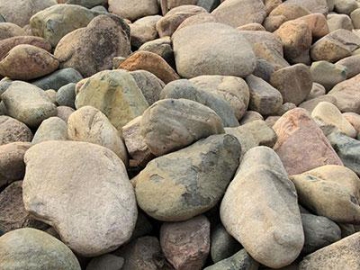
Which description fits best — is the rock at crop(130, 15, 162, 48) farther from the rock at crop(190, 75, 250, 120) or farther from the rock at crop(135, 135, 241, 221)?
the rock at crop(135, 135, 241, 221)

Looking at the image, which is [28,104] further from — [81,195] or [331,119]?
[331,119]

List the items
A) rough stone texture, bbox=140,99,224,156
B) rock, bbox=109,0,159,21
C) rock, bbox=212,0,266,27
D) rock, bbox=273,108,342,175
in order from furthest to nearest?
1. rock, bbox=109,0,159,21
2. rock, bbox=212,0,266,27
3. rock, bbox=273,108,342,175
4. rough stone texture, bbox=140,99,224,156

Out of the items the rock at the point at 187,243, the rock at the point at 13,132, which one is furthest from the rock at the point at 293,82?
the rock at the point at 187,243

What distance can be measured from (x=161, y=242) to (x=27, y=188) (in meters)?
0.80

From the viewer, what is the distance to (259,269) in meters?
2.81

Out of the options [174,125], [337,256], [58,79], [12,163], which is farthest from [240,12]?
[337,256]

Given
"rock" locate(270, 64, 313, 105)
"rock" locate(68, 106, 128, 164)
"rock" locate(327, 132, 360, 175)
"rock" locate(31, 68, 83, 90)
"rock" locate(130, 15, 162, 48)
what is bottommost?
"rock" locate(270, 64, 313, 105)

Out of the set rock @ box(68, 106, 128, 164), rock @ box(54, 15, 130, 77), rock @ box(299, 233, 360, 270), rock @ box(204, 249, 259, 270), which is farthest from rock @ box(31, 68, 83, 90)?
rock @ box(299, 233, 360, 270)

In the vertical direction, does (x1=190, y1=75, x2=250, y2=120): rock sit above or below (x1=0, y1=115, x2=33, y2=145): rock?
below

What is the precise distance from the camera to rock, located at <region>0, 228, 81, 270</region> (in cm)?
237

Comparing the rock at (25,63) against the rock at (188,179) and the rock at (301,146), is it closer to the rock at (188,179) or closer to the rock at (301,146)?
the rock at (188,179)

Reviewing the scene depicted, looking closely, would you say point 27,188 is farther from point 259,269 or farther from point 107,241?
point 259,269

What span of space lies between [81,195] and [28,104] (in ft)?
4.57

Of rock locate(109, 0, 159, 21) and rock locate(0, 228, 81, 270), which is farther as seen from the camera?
rock locate(109, 0, 159, 21)
